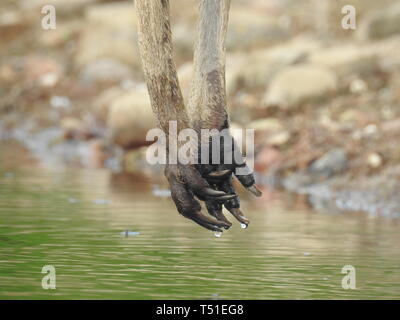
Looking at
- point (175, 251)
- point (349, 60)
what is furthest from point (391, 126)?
point (175, 251)

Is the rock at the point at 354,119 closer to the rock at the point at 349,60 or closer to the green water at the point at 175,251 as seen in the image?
the rock at the point at 349,60

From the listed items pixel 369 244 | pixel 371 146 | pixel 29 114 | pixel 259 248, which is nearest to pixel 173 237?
pixel 259 248

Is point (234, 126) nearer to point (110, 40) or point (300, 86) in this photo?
point (300, 86)

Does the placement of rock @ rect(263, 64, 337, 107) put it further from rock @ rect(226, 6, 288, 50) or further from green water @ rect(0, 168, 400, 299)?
green water @ rect(0, 168, 400, 299)

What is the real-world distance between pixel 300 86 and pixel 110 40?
8.52 meters

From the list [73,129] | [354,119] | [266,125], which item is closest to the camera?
[354,119]

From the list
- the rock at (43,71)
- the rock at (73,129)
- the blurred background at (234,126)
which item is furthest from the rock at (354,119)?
the rock at (43,71)

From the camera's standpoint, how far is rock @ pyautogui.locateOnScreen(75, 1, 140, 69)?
96.6ft

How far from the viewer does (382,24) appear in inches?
962

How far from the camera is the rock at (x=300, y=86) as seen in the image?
874 inches

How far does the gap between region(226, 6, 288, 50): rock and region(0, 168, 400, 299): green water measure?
12.9 m

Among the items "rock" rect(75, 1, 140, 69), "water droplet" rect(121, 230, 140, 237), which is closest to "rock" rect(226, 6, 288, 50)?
"rock" rect(75, 1, 140, 69)

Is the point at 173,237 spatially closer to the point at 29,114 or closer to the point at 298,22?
the point at 29,114

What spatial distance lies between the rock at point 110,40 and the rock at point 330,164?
457 inches
